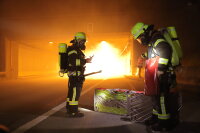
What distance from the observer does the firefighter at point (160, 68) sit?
3.67 metres

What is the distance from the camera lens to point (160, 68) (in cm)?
368

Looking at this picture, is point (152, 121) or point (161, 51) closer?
point (161, 51)

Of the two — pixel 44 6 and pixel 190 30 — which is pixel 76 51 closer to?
pixel 44 6

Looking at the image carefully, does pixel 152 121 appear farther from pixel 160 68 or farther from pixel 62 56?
pixel 62 56

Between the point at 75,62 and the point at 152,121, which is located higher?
the point at 75,62

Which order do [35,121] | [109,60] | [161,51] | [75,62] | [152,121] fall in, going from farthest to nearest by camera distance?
[109,60], [75,62], [35,121], [152,121], [161,51]

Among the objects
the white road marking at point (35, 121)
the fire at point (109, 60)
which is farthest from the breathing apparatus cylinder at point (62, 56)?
the fire at point (109, 60)

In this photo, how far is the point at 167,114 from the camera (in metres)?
3.88

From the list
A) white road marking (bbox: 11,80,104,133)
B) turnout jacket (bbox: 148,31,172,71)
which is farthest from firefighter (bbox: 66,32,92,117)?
turnout jacket (bbox: 148,31,172,71)

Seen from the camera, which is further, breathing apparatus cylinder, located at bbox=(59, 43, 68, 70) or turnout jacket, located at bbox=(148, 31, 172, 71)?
breathing apparatus cylinder, located at bbox=(59, 43, 68, 70)

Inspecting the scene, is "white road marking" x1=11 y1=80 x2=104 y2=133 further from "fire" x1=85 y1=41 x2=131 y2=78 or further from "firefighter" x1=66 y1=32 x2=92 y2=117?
"fire" x1=85 y1=41 x2=131 y2=78

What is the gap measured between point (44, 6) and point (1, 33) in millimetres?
5352

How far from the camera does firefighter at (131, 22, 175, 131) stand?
12.1 ft

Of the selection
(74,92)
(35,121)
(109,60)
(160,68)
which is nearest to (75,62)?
(74,92)
